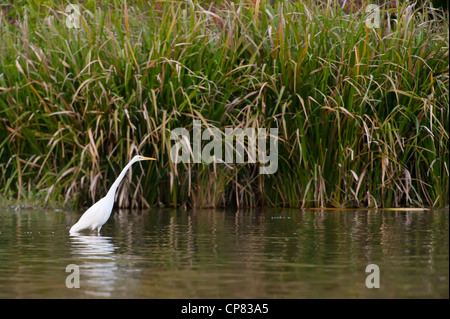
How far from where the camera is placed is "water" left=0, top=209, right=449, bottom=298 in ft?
16.1

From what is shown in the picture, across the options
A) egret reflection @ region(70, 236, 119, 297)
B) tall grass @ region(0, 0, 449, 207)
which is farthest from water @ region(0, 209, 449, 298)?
tall grass @ region(0, 0, 449, 207)

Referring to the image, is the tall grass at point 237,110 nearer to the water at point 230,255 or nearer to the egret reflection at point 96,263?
the water at point 230,255

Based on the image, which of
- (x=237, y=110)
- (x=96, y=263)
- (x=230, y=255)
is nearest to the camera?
(x=96, y=263)

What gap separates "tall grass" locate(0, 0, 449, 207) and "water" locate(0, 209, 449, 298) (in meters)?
0.89

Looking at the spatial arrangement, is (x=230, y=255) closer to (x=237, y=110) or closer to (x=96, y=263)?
(x=96, y=263)

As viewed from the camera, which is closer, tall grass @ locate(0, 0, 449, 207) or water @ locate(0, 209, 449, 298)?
water @ locate(0, 209, 449, 298)

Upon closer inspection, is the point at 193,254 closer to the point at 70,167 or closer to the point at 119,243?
the point at 119,243

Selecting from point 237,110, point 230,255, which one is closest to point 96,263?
point 230,255

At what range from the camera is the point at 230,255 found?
635cm

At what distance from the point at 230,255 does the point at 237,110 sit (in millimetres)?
4260

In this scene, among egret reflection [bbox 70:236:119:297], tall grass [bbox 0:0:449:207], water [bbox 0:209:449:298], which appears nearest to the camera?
water [bbox 0:209:449:298]

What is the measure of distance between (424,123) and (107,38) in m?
4.04

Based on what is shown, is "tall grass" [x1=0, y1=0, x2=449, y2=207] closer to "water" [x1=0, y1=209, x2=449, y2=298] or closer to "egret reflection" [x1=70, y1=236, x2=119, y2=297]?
"water" [x1=0, y1=209, x2=449, y2=298]
